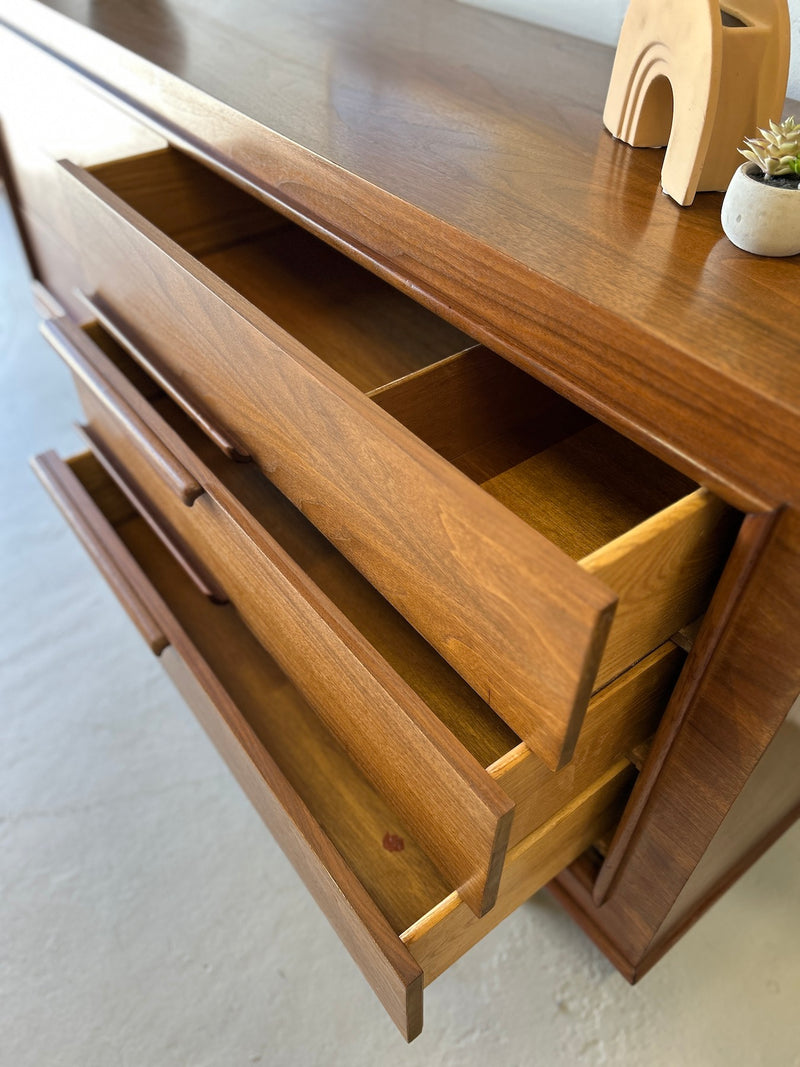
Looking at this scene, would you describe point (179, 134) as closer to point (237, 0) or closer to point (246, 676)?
point (237, 0)

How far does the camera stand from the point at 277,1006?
0.80 m

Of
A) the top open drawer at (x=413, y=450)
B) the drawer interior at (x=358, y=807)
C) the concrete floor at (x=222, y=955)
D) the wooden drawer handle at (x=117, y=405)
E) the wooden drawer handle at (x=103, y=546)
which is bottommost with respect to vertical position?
the concrete floor at (x=222, y=955)

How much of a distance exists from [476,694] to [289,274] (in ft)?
1.80

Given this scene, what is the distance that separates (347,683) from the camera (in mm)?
542

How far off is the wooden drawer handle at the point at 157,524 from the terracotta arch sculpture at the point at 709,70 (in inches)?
20.3

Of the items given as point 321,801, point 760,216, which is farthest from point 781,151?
point 321,801

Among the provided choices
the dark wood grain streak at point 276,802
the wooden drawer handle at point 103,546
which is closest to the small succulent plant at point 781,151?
the dark wood grain streak at point 276,802

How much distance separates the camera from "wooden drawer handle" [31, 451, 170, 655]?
2.66 feet

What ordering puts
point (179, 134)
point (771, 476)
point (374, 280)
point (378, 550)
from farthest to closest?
point (374, 280) < point (179, 134) < point (378, 550) < point (771, 476)

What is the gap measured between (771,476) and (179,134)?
2.06 feet

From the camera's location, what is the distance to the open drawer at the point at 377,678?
479mm

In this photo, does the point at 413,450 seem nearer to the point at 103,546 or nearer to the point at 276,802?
the point at 276,802

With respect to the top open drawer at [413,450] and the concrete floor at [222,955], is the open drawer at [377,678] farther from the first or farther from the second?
the concrete floor at [222,955]

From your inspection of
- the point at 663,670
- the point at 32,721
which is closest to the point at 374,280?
the point at 663,670
